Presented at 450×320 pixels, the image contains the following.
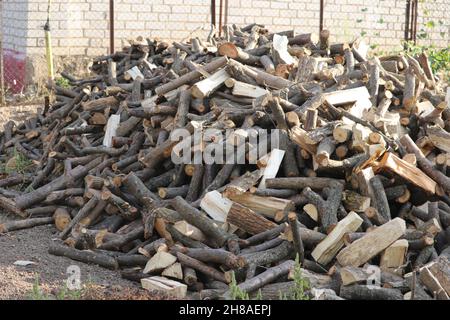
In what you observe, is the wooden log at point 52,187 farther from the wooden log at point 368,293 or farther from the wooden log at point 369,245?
the wooden log at point 368,293

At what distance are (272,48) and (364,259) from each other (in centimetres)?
339

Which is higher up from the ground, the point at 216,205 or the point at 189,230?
the point at 216,205

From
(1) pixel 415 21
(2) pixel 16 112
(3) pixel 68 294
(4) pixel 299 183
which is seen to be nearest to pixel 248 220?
(4) pixel 299 183

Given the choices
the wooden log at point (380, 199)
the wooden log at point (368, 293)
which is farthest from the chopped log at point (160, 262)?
the wooden log at point (380, 199)

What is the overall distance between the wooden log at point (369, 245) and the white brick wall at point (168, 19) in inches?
343

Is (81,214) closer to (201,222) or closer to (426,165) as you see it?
(201,222)

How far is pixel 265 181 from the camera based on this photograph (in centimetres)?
655

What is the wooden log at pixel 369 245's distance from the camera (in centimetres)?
575

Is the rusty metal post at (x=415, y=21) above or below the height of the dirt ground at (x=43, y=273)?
above

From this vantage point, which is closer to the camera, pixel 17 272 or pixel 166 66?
pixel 17 272

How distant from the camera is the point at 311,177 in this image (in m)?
6.52

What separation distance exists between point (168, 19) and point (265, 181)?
8231 millimetres
